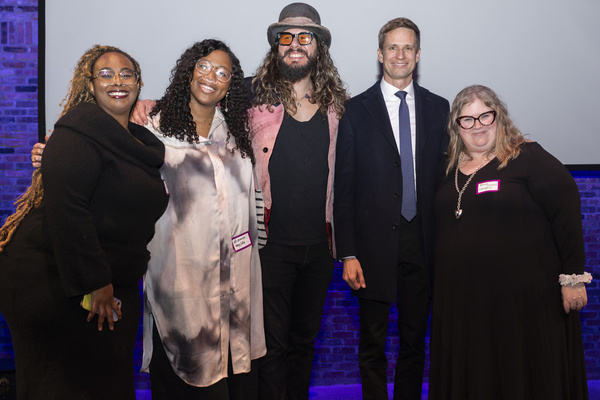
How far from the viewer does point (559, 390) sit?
7.64ft

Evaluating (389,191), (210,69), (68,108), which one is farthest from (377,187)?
(68,108)

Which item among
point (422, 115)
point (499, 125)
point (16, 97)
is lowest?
point (499, 125)

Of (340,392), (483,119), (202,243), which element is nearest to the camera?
(202,243)

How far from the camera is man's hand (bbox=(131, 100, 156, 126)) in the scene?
2328mm

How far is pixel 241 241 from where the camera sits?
2.36 metres

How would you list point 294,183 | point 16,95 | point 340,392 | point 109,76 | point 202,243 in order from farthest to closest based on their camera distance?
point 340,392 < point 16,95 < point 294,183 < point 202,243 < point 109,76

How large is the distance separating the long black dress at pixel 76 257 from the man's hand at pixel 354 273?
1122 mm

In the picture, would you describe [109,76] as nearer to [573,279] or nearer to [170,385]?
[170,385]

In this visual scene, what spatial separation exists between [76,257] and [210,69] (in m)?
A: 1.04

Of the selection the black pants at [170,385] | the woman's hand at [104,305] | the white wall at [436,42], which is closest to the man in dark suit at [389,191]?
the black pants at [170,385]

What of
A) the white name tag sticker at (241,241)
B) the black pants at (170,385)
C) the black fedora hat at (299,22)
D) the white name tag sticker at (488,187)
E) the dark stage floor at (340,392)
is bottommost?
the dark stage floor at (340,392)

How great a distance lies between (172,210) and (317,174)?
0.79 metres

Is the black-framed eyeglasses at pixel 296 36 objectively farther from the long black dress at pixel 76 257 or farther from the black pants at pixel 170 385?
the black pants at pixel 170 385

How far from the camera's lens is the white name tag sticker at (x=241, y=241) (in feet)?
7.66
